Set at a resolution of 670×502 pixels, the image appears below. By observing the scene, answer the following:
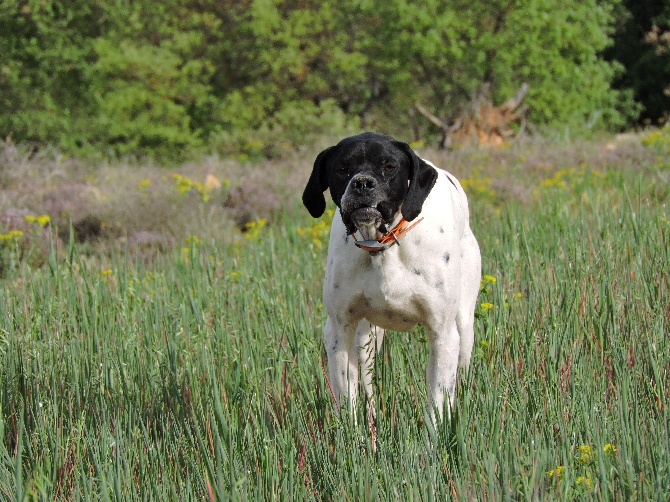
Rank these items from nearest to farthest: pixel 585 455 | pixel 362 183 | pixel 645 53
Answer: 1. pixel 585 455
2. pixel 362 183
3. pixel 645 53

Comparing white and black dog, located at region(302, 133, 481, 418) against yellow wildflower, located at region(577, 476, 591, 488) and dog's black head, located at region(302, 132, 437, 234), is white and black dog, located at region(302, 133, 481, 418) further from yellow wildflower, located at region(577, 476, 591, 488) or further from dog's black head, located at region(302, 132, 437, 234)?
yellow wildflower, located at region(577, 476, 591, 488)

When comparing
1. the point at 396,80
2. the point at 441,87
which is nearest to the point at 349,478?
the point at 396,80

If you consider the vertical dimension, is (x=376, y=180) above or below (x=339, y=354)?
above

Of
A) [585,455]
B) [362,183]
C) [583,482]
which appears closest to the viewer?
[583,482]

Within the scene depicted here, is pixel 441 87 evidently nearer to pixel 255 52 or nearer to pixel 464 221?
pixel 255 52

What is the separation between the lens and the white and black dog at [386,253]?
3.09 m

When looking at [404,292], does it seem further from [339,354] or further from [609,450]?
[609,450]

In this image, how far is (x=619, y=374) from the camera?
3.01 m

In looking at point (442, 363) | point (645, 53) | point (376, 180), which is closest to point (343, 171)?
point (376, 180)

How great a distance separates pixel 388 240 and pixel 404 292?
204mm

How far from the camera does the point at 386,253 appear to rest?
10.4 feet

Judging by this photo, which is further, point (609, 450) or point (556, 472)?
point (609, 450)

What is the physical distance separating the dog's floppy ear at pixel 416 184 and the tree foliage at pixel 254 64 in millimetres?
13038

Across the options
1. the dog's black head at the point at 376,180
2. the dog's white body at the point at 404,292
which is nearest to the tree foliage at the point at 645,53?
the dog's white body at the point at 404,292
